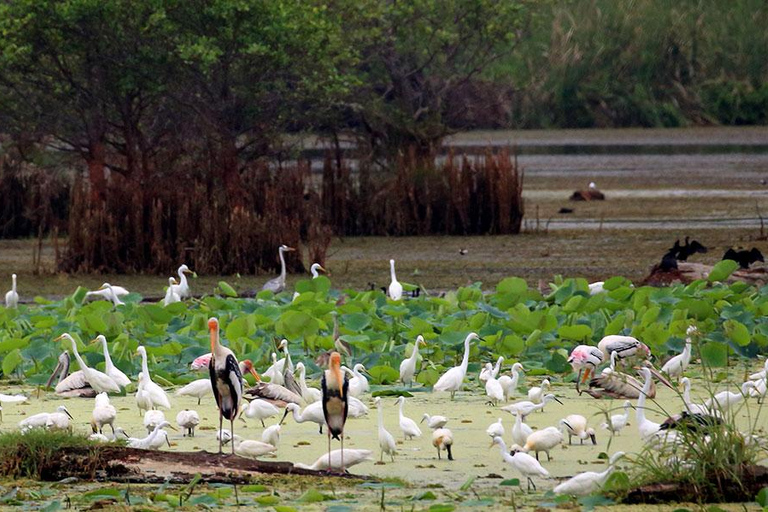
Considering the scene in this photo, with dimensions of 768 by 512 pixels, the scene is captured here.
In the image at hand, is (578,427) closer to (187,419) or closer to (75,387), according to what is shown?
(187,419)

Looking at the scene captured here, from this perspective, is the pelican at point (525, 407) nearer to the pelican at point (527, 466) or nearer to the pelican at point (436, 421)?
the pelican at point (436, 421)

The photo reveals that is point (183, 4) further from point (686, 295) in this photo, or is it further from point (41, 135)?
point (686, 295)

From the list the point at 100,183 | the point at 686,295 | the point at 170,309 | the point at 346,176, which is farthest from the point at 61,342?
the point at 346,176

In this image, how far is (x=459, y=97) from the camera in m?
27.2

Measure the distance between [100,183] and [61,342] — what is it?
7.55 m

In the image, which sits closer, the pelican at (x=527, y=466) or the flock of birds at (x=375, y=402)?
the pelican at (x=527, y=466)

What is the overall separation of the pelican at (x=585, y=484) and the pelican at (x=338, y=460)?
2.98 ft

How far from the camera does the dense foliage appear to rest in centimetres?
891

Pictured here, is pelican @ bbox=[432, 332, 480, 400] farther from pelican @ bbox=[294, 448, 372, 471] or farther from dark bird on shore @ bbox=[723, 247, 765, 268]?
dark bird on shore @ bbox=[723, 247, 765, 268]

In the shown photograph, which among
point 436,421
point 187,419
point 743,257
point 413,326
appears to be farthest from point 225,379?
point 743,257

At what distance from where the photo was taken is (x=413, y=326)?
375 inches

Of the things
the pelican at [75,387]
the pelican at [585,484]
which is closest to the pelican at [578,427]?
the pelican at [585,484]

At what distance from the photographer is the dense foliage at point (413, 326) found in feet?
29.2

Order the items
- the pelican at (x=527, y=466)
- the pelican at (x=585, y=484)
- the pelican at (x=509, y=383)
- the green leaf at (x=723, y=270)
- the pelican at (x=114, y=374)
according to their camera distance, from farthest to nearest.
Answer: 1. the green leaf at (x=723, y=270)
2. the pelican at (x=114, y=374)
3. the pelican at (x=509, y=383)
4. the pelican at (x=527, y=466)
5. the pelican at (x=585, y=484)
